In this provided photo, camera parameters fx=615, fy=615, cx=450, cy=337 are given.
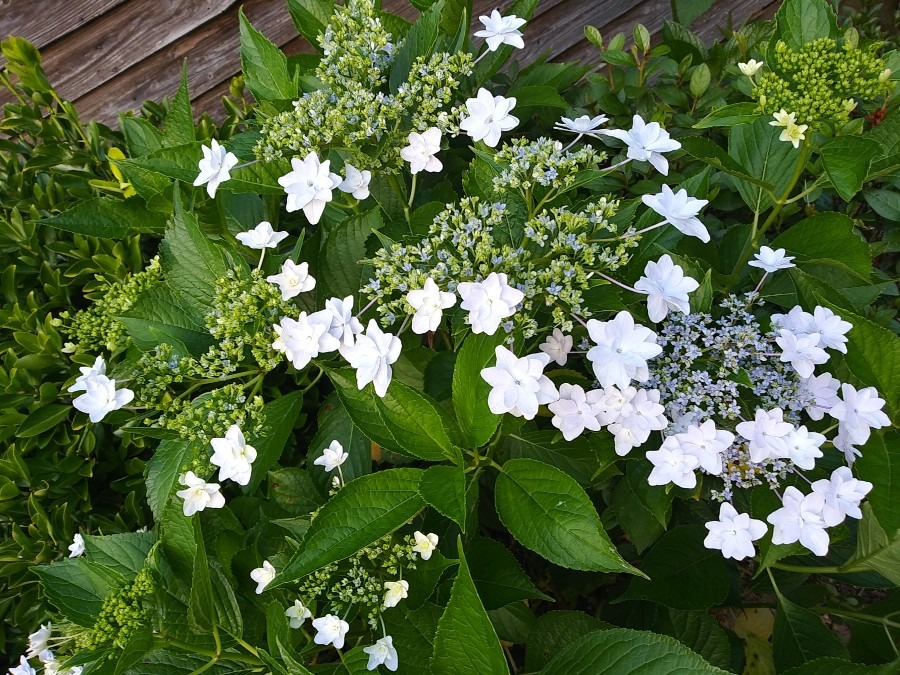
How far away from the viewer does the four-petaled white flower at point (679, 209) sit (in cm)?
93

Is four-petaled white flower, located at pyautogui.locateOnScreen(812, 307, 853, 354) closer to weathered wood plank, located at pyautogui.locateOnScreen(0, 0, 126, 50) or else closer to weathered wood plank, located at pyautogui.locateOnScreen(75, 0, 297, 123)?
weathered wood plank, located at pyautogui.locateOnScreen(75, 0, 297, 123)

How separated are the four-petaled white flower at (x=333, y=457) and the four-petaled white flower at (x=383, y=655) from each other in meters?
0.31

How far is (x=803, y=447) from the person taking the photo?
2.76 feet

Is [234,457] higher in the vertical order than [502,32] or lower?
lower

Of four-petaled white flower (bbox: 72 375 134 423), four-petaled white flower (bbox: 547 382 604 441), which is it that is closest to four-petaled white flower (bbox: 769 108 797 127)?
four-petaled white flower (bbox: 547 382 604 441)

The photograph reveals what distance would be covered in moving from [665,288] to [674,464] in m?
0.25

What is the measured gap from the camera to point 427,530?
1213mm

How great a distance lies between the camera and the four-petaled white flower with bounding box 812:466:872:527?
0.85 meters

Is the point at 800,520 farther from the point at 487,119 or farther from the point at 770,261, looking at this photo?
the point at 487,119

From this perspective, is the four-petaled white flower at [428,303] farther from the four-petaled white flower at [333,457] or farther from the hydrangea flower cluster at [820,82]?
the hydrangea flower cluster at [820,82]

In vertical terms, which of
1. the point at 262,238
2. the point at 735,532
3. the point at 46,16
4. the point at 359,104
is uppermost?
the point at 46,16

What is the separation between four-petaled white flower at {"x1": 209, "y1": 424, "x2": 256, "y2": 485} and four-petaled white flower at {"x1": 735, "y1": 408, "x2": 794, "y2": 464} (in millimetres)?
734

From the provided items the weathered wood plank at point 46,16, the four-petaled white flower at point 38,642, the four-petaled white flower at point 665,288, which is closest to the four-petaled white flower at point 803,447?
the four-petaled white flower at point 665,288

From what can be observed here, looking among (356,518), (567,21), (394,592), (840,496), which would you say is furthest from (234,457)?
(567,21)
